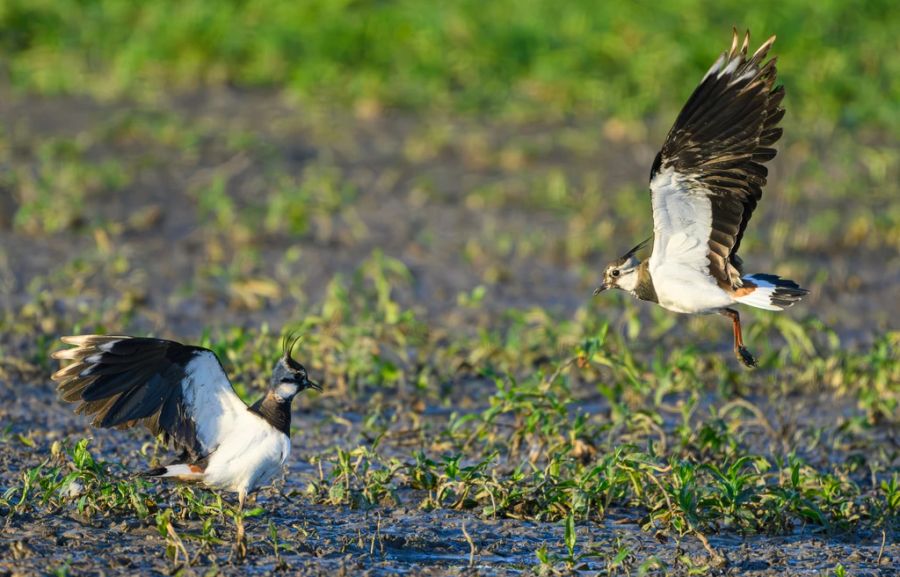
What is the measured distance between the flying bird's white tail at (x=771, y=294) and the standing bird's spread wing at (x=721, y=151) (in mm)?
170

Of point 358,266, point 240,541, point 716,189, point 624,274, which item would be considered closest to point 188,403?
point 240,541

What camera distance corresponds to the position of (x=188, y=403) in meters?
4.89

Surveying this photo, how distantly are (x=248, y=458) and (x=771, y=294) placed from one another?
1974 mm

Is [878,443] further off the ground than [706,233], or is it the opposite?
[706,233]

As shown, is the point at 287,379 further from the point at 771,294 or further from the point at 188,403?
the point at 771,294

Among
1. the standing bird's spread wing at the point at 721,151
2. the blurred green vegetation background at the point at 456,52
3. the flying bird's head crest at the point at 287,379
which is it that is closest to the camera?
the flying bird's head crest at the point at 287,379

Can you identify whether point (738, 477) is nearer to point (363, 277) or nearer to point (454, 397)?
point (454, 397)

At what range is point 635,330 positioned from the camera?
274 inches

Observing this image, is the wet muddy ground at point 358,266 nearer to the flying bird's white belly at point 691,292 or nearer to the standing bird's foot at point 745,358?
the standing bird's foot at point 745,358

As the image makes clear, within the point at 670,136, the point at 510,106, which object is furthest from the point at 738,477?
the point at 510,106

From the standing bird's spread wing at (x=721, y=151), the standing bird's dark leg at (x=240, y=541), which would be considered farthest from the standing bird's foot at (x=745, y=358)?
the standing bird's dark leg at (x=240, y=541)

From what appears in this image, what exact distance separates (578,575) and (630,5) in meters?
7.47

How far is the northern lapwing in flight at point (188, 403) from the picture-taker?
15.6 feet

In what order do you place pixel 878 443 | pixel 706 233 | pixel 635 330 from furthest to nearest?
pixel 635 330 → pixel 878 443 → pixel 706 233
